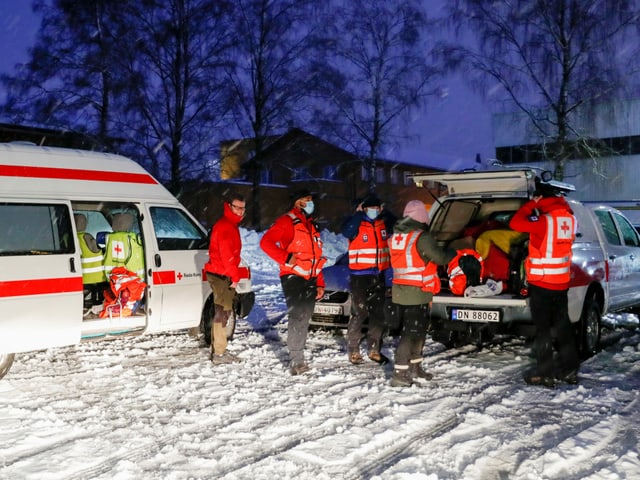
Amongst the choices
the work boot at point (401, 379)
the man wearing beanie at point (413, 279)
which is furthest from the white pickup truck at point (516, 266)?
the work boot at point (401, 379)

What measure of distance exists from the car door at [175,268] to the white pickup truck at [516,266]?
2.71 metres

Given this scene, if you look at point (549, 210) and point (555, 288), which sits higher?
point (549, 210)

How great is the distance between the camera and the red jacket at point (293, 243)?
6.79m

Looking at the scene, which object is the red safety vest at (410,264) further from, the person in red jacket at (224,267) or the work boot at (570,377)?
the person in red jacket at (224,267)

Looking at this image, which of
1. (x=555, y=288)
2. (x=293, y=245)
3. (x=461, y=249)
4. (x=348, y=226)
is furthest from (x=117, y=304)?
(x=555, y=288)

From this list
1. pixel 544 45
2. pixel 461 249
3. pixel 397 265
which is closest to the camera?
pixel 397 265

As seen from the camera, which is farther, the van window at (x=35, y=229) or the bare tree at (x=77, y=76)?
the bare tree at (x=77, y=76)

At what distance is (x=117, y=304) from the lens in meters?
7.40

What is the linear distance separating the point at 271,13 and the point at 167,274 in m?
18.7

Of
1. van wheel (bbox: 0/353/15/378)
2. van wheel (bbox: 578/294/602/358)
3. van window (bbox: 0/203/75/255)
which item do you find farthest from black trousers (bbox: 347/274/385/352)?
van wheel (bbox: 0/353/15/378)

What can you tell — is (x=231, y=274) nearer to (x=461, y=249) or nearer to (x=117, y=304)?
(x=117, y=304)

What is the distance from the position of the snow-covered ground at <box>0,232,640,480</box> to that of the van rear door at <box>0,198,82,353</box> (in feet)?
1.70

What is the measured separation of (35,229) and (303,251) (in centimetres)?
255

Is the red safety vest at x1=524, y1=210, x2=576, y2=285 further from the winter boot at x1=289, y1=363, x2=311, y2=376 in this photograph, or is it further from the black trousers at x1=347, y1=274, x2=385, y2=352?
the winter boot at x1=289, y1=363, x2=311, y2=376
